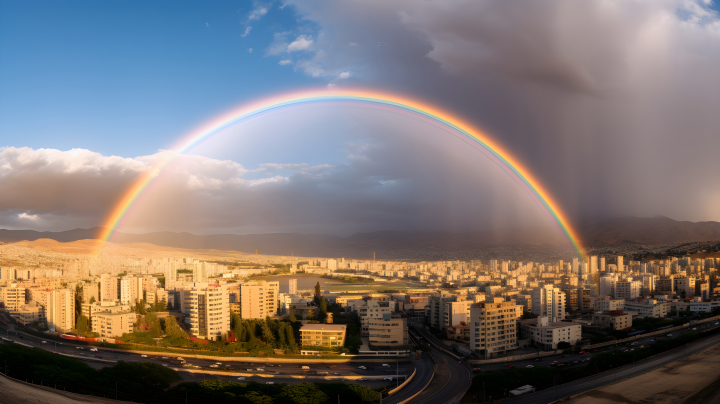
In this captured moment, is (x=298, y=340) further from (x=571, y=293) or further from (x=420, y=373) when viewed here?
(x=571, y=293)

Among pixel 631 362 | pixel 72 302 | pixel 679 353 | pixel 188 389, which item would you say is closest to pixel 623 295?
pixel 679 353

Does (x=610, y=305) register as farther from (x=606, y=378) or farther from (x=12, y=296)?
(x=12, y=296)

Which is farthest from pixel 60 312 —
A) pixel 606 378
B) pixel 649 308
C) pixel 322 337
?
pixel 649 308

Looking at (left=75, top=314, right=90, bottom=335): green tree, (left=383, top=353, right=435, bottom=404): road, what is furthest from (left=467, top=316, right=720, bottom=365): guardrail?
(left=75, top=314, right=90, bottom=335): green tree

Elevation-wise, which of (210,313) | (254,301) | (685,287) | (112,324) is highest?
(210,313)

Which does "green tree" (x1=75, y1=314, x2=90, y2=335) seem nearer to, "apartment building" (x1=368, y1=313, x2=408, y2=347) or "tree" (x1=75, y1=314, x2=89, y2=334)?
"tree" (x1=75, y1=314, x2=89, y2=334)

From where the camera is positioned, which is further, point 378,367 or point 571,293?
point 571,293
